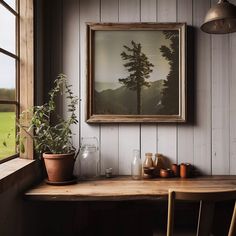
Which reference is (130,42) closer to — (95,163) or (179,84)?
(179,84)

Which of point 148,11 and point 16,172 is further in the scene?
point 148,11

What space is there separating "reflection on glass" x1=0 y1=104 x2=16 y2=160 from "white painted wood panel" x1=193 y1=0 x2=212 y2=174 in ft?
4.54

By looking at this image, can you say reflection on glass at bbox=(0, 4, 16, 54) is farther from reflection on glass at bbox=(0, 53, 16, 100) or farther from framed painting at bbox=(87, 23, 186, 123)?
framed painting at bbox=(87, 23, 186, 123)

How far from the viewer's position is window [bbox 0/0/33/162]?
5.82 ft

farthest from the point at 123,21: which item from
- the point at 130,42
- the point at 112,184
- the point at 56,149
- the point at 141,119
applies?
the point at 112,184

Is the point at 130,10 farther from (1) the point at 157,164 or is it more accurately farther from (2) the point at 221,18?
(1) the point at 157,164

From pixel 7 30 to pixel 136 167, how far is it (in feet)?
4.41

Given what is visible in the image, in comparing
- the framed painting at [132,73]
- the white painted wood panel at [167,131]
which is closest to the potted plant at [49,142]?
the framed painting at [132,73]

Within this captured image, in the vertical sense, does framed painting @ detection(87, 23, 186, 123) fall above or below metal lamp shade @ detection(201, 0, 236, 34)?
below

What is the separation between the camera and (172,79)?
212 cm

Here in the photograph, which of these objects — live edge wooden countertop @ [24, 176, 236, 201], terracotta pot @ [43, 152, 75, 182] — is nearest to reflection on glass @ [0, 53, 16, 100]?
terracotta pot @ [43, 152, 75, 182]

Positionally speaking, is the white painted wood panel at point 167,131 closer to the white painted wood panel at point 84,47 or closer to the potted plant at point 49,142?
the white painted wood panel at point 84,47

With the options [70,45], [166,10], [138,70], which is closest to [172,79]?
[138,70]

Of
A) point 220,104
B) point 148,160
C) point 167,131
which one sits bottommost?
point 148,160
